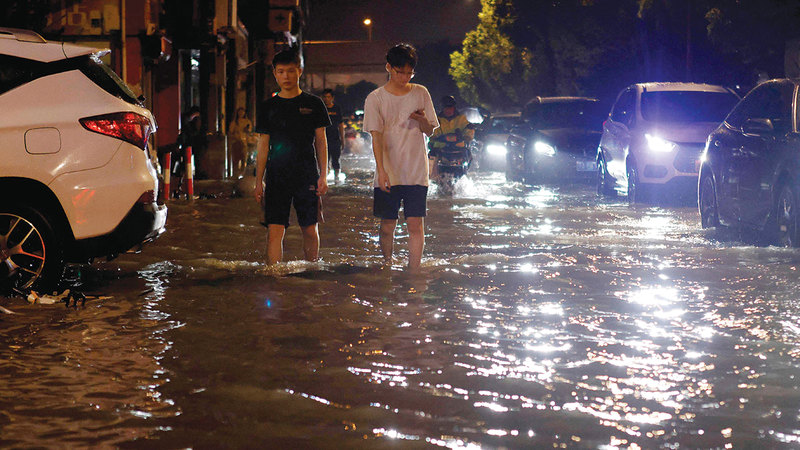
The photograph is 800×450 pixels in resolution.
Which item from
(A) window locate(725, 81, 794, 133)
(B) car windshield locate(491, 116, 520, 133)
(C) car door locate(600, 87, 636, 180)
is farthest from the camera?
(B) car windshield locate(491, 116, 520, 133)

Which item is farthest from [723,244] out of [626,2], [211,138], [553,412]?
[626,2]

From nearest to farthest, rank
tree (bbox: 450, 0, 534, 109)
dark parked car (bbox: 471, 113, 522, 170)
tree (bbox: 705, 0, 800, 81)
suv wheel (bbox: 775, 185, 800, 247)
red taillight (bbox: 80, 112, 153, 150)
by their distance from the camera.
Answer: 1. red taillight (bbox: 80, 112, 153, 150)
2. suv wheel (bbox: 775, 185, 800, 247)
3. tree (bbox: 705, 0, 800, 81)
4. dark parked car (bbox: 471, 113, 522, 170)
5. tree (bbox: 450, 0, 534, 109)

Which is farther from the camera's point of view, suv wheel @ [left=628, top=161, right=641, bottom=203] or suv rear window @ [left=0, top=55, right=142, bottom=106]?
suv wheel @ [left=628, top=161, right=641, bottom=203]

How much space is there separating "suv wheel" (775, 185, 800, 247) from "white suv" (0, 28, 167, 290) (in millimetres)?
6068

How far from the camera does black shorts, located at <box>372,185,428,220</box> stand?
9.64 m

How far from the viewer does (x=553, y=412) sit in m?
Answer: 5.15

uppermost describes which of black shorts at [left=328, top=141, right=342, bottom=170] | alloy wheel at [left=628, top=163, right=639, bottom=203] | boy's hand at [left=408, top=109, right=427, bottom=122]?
boy's hand at [left=408, top=109, right=427, bottom=122]

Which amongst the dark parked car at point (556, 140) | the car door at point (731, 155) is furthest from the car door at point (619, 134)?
the car door at point (731, 155)

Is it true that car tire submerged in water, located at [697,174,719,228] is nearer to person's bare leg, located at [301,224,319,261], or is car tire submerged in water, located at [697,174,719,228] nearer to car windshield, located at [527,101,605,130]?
person's bare leg, located at [301,224,319,261]

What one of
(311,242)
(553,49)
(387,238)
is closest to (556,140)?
(387,238)

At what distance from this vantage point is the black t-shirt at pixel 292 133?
929 centimetres

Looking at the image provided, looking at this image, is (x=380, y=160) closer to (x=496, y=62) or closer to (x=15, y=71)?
(x=15, y=71)

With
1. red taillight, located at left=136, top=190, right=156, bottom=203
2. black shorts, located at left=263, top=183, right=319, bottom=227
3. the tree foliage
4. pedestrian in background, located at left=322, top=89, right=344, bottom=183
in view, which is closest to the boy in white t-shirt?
black shorts, located at left=263, top=183, right=319, bottom=227

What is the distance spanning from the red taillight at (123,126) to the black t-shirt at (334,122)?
A: 14924 mm
